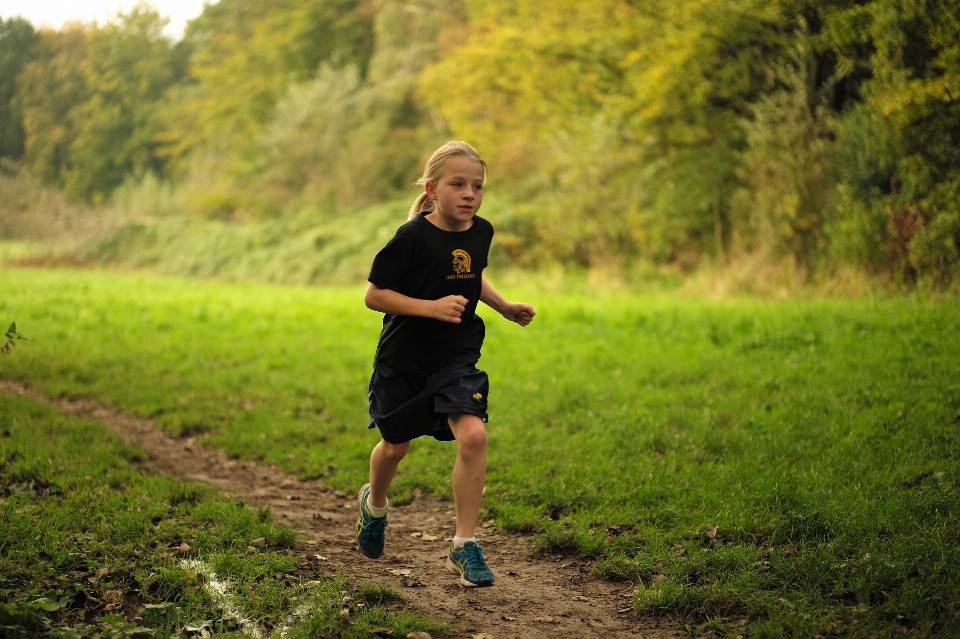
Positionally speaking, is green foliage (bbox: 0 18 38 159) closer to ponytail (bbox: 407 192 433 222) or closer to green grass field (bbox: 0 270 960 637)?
green grass field (bbox: 0 270 960 637)

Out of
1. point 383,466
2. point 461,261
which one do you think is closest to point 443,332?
point 461,261

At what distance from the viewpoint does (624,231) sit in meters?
19.8

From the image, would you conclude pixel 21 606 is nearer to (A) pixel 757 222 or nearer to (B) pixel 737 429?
(B) pixel 737 429

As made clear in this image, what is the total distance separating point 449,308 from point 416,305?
0.18 m

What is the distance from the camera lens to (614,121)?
61.9ft

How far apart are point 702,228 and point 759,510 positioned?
15.1 metres

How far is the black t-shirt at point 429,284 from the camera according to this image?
4.26 m

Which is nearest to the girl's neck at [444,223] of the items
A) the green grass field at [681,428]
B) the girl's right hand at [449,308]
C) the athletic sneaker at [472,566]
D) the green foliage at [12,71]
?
the girl's right hand at [449,308]

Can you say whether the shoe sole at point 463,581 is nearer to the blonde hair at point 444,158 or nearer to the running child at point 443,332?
the running child at point 443,332

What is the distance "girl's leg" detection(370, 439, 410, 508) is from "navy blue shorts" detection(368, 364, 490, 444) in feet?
0.41

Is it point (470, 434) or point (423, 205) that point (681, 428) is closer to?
point (470, 434)

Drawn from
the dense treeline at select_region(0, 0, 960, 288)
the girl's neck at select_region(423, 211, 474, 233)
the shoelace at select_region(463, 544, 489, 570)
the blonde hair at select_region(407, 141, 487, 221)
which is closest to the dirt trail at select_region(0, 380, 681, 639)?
the shoelace at select_region(463, 544, 489, 570)

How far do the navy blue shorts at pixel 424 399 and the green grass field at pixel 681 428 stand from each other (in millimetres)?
1270

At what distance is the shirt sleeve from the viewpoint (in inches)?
165
